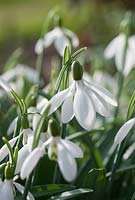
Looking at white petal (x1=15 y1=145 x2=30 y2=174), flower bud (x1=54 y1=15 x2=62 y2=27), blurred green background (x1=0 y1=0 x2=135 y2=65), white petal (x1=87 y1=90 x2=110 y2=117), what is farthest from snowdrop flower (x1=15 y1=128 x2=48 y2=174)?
blurred green background (x1=0 y1=0 x2=135 y2=65)

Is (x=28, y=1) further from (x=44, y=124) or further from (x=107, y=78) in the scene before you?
(x=44, y=124)

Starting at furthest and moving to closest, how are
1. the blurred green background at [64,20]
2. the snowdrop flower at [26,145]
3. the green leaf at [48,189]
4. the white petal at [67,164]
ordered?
the blurred green background at [64,20] → the green leaf at [48,189] → the snowdrop flower at [26,145] → the white petal at [67,164]

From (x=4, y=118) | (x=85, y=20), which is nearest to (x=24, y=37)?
(x=85, y=20)

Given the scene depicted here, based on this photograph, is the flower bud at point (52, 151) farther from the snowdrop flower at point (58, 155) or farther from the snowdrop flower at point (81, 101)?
the snowdrop flower at point (81, 101)

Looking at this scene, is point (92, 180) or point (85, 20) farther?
point (85, 20)

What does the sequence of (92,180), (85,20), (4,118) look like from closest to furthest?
(92,180), (4,118), (85,20)

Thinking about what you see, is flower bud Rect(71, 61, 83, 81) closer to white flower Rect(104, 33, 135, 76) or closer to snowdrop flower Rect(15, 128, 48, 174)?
snowdrop flower Rect(15, 128, 48, 174)

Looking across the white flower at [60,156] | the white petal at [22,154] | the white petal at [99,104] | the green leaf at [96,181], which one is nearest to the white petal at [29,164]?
the white flower at [60,156]
